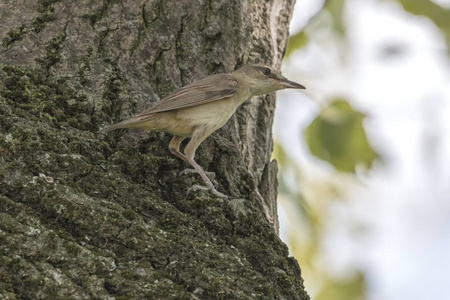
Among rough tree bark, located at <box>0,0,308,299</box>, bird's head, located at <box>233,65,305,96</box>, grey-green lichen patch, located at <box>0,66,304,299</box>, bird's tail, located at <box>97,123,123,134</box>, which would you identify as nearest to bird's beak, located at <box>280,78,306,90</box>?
bird's head, located at <box>233,65,305,96</box>

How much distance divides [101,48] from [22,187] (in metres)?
1.20

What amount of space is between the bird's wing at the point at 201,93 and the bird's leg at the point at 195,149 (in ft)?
0.59

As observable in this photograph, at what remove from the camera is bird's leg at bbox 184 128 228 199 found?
3.27 m

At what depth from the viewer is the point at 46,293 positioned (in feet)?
7.72

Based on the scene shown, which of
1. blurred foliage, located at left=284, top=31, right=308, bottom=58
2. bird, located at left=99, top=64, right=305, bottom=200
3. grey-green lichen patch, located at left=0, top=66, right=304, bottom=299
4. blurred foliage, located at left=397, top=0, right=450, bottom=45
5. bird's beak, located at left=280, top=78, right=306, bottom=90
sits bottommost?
grey-green lichen patch, located at left=0, top=66, right=304, bottom=299

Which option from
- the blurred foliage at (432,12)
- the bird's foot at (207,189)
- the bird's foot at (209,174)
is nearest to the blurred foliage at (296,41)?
the blurred foliage at (432,12)

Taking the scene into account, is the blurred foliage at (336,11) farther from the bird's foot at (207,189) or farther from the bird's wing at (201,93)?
the bird's foot at (207,189)

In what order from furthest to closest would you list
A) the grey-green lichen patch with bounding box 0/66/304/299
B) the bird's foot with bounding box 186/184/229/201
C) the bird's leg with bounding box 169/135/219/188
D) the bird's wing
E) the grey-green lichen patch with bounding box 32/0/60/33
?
the bird's wing < the grey-green lichen patch with bounding box 32/0/60/33 < the bird's leg with bounding box 169/135/219/188 < the bird's foot with bounding box 186/184/229/201 < the grey-green lichen patch with bounding box 0/66/304/299

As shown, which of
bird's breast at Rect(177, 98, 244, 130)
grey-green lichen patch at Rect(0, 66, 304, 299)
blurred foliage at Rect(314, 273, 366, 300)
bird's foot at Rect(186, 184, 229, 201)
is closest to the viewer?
grey-green lichen patch at Rect(0, 66, 304, 299)

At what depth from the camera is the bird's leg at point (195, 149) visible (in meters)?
3.27

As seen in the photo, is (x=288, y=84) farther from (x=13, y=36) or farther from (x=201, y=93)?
(x=13, y=36)

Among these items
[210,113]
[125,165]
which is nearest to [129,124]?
[125,165]

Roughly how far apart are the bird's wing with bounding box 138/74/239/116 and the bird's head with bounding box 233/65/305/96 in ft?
0.24

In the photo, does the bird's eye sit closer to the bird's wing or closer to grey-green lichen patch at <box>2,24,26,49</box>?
the bird's wing
